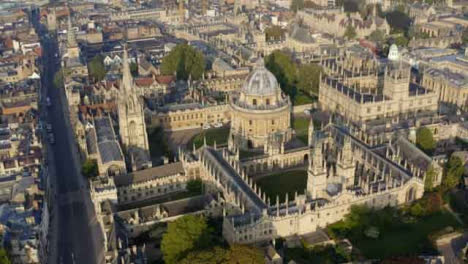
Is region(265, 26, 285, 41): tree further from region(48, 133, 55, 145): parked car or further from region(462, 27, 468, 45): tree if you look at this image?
region(48, 133, 55, 145): parked car

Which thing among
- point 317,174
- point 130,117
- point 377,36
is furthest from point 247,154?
point 377,36

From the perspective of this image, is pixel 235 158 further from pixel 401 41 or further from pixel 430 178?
pixel 401 41

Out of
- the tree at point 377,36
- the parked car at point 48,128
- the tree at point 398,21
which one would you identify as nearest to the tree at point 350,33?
the tree at point 377,36

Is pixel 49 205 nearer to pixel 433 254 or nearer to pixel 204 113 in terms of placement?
pixel 204 113

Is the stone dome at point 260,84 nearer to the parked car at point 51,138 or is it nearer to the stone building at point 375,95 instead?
the stone building at point 375,95

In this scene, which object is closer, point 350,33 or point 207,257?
point 207,257

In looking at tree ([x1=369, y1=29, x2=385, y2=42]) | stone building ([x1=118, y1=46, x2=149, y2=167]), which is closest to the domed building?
stone building ([x1=118, y1=46, x2=149, y2=167])
